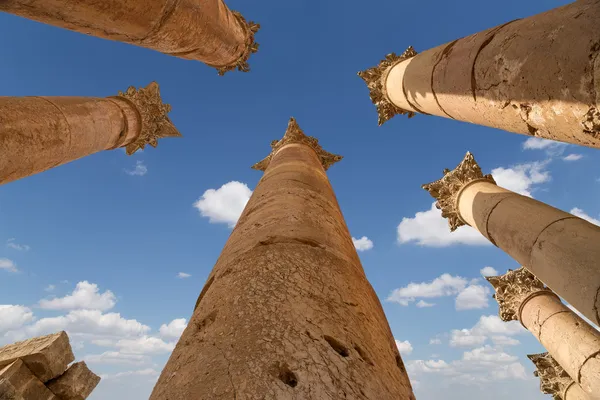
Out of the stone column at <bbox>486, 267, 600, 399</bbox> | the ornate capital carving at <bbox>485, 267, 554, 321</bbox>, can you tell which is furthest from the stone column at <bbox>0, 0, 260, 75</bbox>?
the ornate capital carving at <bbox>485, 267, 554, 321</bbox>

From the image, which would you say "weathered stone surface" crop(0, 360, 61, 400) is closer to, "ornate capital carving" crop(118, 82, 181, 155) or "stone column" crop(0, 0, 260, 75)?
"stone column" crop(0, 0, 260, 75)

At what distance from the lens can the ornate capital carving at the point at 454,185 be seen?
1173 centimetres

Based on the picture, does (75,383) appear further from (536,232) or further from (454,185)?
(454,185)

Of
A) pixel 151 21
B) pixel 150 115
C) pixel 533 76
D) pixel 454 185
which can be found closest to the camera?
pixel 533 76

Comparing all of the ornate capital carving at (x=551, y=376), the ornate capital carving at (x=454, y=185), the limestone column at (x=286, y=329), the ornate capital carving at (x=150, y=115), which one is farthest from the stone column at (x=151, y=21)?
the ornate capital carving at (x=551, y=376)

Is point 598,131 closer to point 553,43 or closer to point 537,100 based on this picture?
point 537,100

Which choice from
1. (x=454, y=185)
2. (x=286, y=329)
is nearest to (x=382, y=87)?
(x=454, y=185)

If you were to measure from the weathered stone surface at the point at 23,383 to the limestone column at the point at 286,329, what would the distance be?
5.54 meters

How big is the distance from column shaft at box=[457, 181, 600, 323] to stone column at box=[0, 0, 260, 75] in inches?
283

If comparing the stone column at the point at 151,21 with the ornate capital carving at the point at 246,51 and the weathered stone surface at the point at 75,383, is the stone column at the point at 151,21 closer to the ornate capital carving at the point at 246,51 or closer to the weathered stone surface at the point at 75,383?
the ornate capital carving at the point at 246,51

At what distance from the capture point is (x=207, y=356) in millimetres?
2920

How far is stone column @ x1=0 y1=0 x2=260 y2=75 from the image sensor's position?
15.9 ft

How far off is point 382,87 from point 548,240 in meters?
6.01

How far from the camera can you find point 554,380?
10.6 metres
